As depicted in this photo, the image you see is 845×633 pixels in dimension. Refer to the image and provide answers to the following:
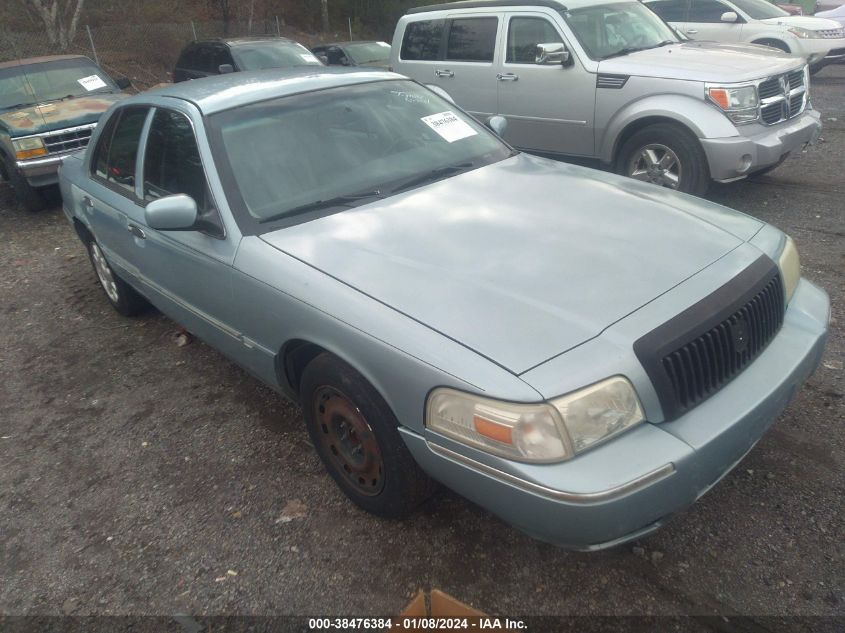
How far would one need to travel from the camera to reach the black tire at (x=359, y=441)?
244 centimetres

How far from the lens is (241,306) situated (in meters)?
2.97

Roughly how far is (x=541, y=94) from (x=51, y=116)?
5.68 meters

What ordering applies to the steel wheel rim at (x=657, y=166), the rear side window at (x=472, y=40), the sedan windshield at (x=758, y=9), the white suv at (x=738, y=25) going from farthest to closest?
the sedan windshield at (x=758, y=9) → the white suv at (x=738, y=25) → the rear side window at (x=472, y=40) → the steel wheel rim at (x=657, y=166)

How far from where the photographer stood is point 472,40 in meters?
7.05

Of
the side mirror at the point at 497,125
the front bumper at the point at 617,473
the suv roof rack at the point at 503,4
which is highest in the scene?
the suv roof rack at the point at 503,4

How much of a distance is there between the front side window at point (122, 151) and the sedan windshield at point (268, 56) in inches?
257

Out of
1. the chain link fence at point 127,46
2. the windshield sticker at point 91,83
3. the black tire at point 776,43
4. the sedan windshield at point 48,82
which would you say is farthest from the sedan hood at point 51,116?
the chain link fence at point 127,46

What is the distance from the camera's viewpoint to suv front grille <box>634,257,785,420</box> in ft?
6.98

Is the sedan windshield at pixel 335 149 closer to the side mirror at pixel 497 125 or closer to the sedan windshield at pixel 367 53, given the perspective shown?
the side mirror at pixel 497 125

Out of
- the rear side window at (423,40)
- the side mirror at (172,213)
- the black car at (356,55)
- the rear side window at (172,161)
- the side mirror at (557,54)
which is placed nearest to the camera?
the side mirror at (172,213)

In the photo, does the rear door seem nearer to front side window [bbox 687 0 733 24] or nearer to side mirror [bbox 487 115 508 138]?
side mirror [bbox 487 115 508 138]

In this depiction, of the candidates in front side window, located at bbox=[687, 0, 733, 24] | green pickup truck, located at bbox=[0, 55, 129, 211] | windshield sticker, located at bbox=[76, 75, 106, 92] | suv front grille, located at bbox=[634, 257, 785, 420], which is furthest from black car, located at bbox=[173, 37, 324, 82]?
suv front grille, located at bbox=[634, 257, 785, 420]

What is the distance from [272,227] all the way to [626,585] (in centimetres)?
204

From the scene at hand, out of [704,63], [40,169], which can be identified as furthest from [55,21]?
[704,63]
